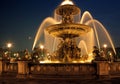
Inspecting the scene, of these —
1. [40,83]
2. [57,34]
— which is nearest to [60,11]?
[57,34]

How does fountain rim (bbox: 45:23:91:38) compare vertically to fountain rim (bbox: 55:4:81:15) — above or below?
below

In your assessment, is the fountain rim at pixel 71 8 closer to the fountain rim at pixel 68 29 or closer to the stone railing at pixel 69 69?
the fountain rim at pixel 68 29

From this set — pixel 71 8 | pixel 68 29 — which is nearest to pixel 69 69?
pixel 68 29

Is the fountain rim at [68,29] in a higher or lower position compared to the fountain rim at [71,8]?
lower

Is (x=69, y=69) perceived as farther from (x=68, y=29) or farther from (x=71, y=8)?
(x=71, y=8)

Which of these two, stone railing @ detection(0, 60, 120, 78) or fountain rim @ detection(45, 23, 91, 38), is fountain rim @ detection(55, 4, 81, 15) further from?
stone railing @ detection(0, 60, 120, 78)

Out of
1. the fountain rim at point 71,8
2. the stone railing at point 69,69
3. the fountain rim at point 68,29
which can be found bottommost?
the stone railing at point 69,69

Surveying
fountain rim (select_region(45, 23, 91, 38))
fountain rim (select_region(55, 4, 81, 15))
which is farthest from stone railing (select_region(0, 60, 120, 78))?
fountain rim (select_region(55, 4, 81, 15))

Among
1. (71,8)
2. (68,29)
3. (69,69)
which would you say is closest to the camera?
(69,69)

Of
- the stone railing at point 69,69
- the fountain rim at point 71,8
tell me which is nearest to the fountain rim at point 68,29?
the fountain rim at point 71,8

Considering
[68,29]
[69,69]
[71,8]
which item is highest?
[71,8]

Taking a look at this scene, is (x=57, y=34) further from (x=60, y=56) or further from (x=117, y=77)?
(x=117, y=77)

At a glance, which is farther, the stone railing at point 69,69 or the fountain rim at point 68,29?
the fountain rim at point 68,29

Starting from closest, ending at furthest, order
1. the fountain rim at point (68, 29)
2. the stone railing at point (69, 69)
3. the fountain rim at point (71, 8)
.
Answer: the stone railing at point (69, 69) → the fountain rim at point (68, 29) → the fountain rim at point (71, 8)
